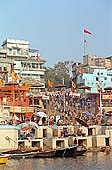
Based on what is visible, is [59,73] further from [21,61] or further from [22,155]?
[22,155]

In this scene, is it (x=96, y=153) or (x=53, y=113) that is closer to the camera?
(x=96, y=153)

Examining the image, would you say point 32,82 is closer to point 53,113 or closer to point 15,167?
point 53,113

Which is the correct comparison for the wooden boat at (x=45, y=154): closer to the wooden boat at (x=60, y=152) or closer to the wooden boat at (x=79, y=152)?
the wooden boat at (x=60, y=152)

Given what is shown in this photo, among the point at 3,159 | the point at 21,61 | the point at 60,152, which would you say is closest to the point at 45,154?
the point at 60,152

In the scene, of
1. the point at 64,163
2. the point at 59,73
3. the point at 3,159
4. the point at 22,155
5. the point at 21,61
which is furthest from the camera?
the point at 59,73

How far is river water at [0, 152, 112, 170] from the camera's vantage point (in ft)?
75.3

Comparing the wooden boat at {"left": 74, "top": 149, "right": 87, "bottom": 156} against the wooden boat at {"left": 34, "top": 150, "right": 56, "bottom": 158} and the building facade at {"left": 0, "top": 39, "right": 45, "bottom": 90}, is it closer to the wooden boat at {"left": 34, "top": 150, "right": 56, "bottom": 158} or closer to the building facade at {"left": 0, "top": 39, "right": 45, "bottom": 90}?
the wooden boat at {"left": 34, "top": 150, "right": 56, "bottom": 158}

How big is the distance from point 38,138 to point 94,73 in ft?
93.3

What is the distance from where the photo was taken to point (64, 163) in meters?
24.7

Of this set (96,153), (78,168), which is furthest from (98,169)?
(96,153)

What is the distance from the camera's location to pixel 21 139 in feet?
98.0

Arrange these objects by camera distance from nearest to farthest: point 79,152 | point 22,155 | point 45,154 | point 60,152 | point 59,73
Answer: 1. point 22,155
2. point 45,154
3. point 60,152
4. point 79,152
5. point 59,73

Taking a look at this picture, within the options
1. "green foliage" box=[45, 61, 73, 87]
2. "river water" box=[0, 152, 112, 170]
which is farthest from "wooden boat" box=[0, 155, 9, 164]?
"green foliage" box=[45, 61, 73, 87]

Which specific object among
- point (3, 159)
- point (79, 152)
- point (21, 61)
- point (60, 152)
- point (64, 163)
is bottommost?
point (64, 163)
